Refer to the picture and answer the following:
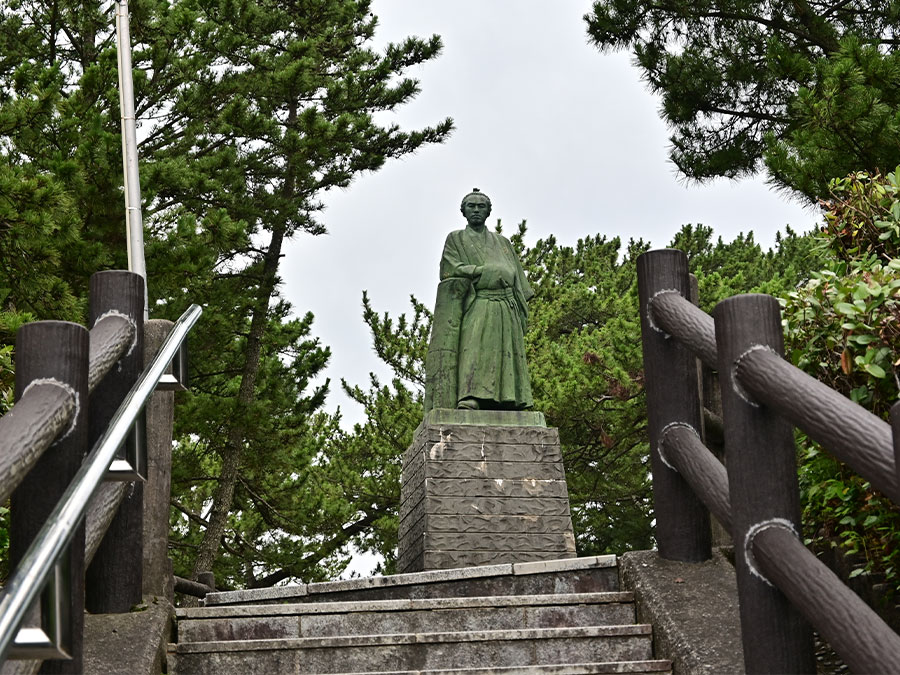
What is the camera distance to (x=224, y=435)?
46.0 feet

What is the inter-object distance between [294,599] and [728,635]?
241 centimetres

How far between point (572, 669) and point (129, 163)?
7.37 meters

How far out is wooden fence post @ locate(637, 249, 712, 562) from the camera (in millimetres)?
3588

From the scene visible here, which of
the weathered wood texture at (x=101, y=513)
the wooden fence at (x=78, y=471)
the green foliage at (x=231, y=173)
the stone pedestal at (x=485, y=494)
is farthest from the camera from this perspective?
the green foliage at (x=231, y=173)

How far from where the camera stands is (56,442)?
2.42 meters

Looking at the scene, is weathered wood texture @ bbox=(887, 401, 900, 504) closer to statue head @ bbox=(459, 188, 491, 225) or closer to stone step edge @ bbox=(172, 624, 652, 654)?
stone step edge @ bbox=(172, 624, 652, 654)

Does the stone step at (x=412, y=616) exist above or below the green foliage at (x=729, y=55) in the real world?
below

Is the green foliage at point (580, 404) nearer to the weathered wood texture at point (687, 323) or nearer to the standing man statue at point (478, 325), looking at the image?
the standing man statue at point (478, 325)

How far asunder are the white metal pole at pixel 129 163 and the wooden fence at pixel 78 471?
17.0 ft

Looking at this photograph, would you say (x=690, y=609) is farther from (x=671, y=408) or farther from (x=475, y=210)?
(x=475, y=210)

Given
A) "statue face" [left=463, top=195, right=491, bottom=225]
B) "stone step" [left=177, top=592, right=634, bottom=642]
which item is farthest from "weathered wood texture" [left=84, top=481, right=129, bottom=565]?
"statue face" [left=463, top=195, right=491, bottom=225]

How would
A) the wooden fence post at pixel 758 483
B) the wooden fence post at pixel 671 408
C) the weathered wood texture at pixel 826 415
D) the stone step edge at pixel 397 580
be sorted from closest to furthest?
the weathered wood texture at pixel 826 415
the wooden fence post at pixel 758 483
the wooden fence post at pixel 671 408
the stone step edge at pixel 397 580

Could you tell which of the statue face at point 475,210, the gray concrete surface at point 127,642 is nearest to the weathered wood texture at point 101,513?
the gray concrete surface at point 127,642

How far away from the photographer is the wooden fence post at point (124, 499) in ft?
10.5
